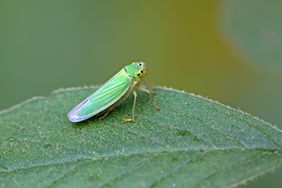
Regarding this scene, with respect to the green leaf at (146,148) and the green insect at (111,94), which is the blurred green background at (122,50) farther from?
the green leaf at (146,148)

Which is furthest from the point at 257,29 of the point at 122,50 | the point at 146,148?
the point at 122,50

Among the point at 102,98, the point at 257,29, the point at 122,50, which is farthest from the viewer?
the point at 122,50

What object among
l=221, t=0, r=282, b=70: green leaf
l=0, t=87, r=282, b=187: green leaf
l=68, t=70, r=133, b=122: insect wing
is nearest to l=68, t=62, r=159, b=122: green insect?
l=68, t=70, r=133, b=122: insect wing

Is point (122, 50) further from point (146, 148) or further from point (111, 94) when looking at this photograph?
point (146, 148)

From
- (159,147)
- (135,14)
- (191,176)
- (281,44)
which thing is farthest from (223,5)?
(191,176)

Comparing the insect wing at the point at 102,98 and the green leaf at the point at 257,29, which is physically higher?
the green leaf at the point at 257,29

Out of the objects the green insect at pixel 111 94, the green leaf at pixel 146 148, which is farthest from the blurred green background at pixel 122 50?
the green leaf at pixel 146 148

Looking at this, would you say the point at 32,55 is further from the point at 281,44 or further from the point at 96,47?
the point at 281,44
